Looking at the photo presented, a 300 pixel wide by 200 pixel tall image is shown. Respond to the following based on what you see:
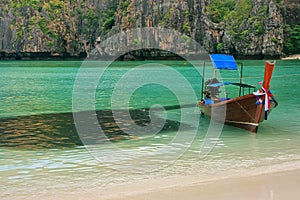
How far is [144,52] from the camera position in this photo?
126875mm

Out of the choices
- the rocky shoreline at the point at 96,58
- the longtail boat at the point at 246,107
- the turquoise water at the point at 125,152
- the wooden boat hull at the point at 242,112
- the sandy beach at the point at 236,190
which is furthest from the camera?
the rocky shoreline at the point at 96,58

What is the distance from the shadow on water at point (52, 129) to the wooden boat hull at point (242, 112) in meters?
1.96

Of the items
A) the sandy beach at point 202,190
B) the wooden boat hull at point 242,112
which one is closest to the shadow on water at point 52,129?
the wooden boat hull at point 242,112

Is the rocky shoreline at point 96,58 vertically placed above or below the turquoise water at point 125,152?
below

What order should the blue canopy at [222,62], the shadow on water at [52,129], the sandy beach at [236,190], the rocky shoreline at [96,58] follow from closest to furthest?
the sandy beach at [236,190]
the shadow on water at [52,129]
the blue canopy at [222,62]
the rocky shoreline at [96,58]

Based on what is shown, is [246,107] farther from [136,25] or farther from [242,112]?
[136,25]

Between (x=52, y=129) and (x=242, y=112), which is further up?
(x=242, y=112)

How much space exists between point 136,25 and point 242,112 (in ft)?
451

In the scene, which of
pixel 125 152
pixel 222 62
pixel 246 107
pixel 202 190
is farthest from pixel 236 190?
pixel 222 62

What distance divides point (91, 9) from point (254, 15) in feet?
211

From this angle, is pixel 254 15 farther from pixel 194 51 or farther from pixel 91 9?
pixel 91 9

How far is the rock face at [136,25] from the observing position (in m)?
134

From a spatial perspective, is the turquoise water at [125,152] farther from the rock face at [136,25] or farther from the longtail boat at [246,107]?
the rock face at [136,25]

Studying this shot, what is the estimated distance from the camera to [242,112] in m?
17.2
